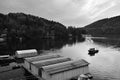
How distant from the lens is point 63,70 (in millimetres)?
29172

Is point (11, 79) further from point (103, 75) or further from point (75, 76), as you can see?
point (103, 75)

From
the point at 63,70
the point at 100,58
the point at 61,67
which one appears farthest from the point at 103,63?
the point at 63,70

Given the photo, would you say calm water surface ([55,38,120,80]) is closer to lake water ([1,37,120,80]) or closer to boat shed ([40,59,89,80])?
lake water ([1,37,120,80])

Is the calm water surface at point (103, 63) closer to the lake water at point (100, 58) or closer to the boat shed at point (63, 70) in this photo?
the lake water at point (100, 58)

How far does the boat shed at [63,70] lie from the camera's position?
28.1m

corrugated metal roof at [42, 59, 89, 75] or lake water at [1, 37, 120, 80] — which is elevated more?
corrugated metal roof at [42, 59, 89, 75]

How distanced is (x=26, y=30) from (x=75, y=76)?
160538mm

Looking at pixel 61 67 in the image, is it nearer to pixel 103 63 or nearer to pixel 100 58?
pixel 103 63

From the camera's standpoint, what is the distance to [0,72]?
38.2m

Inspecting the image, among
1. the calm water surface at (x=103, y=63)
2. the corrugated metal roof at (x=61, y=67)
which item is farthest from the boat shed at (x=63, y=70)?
the calm water surface at (x=103, y=63)

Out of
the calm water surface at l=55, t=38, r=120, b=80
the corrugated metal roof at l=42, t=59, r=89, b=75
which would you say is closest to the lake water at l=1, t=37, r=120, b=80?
the calm water surface at l=55, t=38, r=120, b=80

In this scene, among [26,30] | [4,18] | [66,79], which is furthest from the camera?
[4,18]

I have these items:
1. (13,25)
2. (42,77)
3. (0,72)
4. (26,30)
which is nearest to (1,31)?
(13,25)

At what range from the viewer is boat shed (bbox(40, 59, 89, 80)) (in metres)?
28.1
